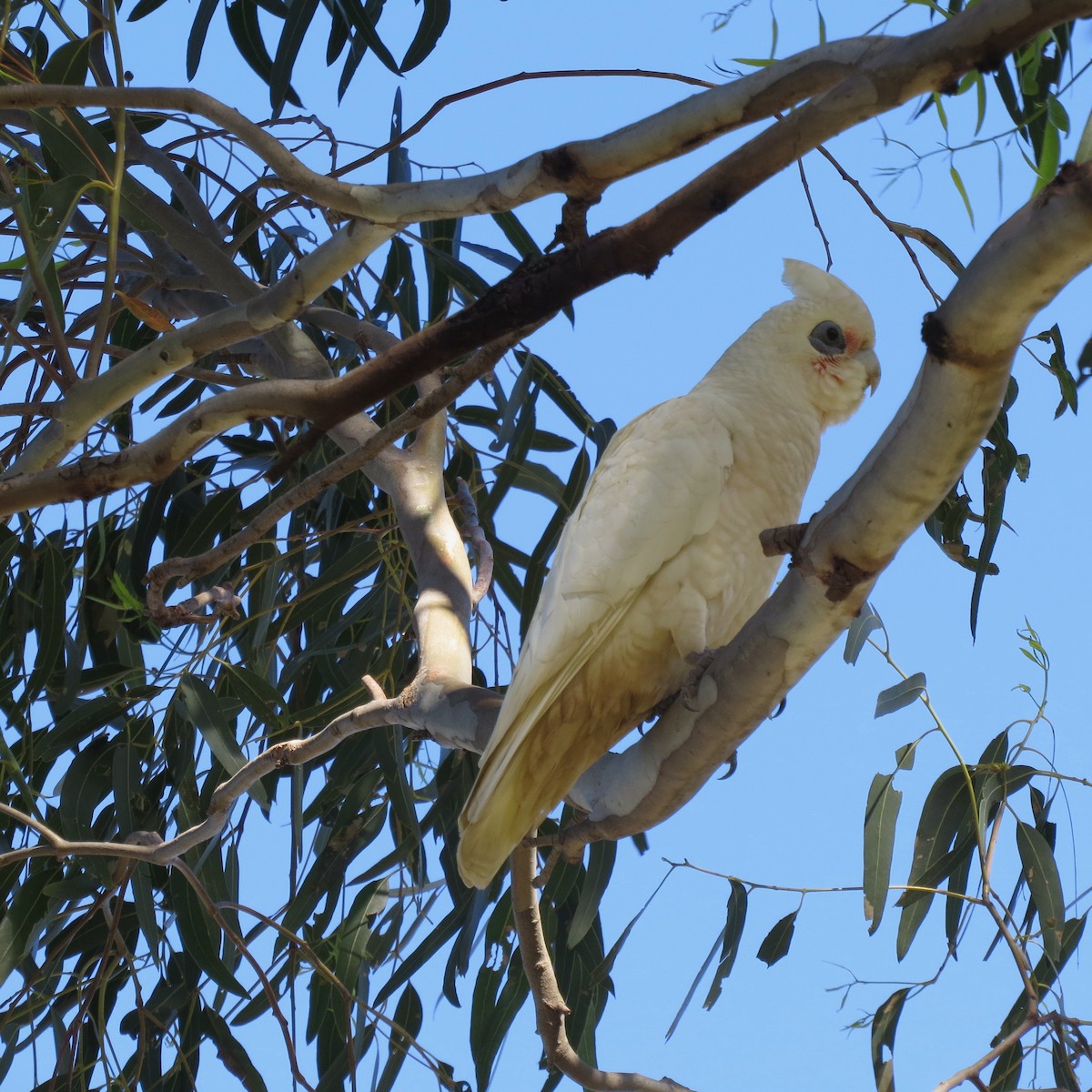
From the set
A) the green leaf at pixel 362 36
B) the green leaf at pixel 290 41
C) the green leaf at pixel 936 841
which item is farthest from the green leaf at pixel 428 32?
the green leaf at pixel 936 841

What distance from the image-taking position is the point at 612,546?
61.5 inches

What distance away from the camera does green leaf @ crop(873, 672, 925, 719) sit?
5.47 feet

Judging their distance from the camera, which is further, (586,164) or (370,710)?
(370,710)

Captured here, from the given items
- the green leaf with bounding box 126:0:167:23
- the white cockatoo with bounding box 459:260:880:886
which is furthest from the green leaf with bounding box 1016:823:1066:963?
the green leaf with bounding box 126:0:167:23

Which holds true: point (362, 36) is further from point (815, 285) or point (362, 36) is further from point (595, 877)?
point (595, 877)

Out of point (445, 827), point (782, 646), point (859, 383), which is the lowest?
point (782, 646)

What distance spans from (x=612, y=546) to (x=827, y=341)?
549 millimetres

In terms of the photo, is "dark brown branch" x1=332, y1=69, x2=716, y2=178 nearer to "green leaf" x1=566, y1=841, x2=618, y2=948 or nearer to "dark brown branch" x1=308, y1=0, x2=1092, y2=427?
"dark brown branch" x1=308, y1=0, x2=1092, y2=427

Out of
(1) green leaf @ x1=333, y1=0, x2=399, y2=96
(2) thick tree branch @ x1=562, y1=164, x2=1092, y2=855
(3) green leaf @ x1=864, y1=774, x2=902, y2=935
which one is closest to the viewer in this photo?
(2) thick tree branch @ x1=562, y1=164, x2=1092, y2=855

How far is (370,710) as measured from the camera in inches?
60.6

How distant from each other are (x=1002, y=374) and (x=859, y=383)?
111 cm

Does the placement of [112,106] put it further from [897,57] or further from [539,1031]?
[539,1031]

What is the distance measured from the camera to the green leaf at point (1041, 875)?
1677 mm

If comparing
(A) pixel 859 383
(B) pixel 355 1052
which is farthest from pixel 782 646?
(B) pixel 355 1052
